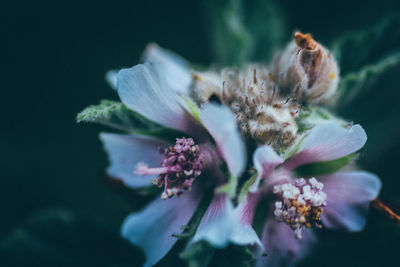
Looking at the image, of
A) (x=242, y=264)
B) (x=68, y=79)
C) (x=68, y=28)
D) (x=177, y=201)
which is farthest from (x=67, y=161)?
(x=242, y=264)

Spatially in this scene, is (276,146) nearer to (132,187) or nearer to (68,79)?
(132,187)

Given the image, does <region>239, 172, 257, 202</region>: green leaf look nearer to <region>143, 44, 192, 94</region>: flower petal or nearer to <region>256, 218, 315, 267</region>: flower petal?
<region>256, 218, 315, 267</region>: flower petal

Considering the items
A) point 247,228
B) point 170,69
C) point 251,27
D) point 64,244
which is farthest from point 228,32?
point 64,244

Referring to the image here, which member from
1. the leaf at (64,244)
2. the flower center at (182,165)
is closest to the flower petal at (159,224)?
the flower center at (182,165)

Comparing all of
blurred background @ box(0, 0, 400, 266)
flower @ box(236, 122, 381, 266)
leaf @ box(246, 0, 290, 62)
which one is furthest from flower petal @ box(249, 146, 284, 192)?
leaf @ box(246, 0, 290, 62)

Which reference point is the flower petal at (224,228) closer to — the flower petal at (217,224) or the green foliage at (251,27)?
the flower petal at (217,224)

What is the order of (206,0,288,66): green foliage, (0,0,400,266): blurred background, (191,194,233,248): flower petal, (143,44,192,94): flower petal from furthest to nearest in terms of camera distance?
(206,0,288,66): green foliage < (0,0,400,266): blurred background < (143,44,192,94): flower petal < (191,194,233,248): flower petal
